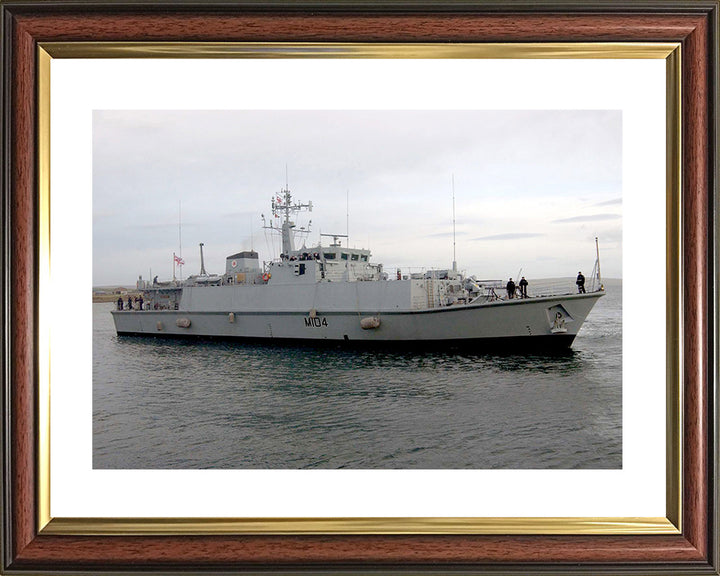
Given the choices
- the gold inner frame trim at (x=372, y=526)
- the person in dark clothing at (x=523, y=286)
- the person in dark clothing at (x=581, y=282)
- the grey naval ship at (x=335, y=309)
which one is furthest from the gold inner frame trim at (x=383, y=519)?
the grey naval ship at (x=335, y=309)

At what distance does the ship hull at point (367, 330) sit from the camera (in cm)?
587

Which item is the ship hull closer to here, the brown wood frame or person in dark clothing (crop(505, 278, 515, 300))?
person in dark clothing (crop(505, 278, 515, 300))

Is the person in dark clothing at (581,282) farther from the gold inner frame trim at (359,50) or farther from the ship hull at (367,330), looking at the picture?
the ship hull at (367,330)

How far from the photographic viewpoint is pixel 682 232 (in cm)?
186

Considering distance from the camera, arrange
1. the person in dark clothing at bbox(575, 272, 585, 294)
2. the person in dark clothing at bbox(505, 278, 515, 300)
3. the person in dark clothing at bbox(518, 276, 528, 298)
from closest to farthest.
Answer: the person in dark clothing at bbox(575, 272, 585, 294)
the person in dark clothing at bbox(518, 276, 528, 298)
the person in dark clothing at bbox(505, 278, 515, 300)

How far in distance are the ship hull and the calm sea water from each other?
1.44 meters

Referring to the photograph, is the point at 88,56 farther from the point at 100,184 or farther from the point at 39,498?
the point at 39,498

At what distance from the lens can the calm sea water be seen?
217 cm

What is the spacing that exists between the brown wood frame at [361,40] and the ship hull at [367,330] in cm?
327

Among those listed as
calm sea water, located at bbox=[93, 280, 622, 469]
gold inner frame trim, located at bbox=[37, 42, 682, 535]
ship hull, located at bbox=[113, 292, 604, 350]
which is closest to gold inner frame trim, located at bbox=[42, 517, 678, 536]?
gold inner frame trim, located at bbox=[37, 42, 682, 535]

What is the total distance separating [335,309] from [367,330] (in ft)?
1.99

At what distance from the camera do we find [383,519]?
181 cm

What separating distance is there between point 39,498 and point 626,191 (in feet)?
8.16

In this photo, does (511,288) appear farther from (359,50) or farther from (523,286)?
(359,50)
